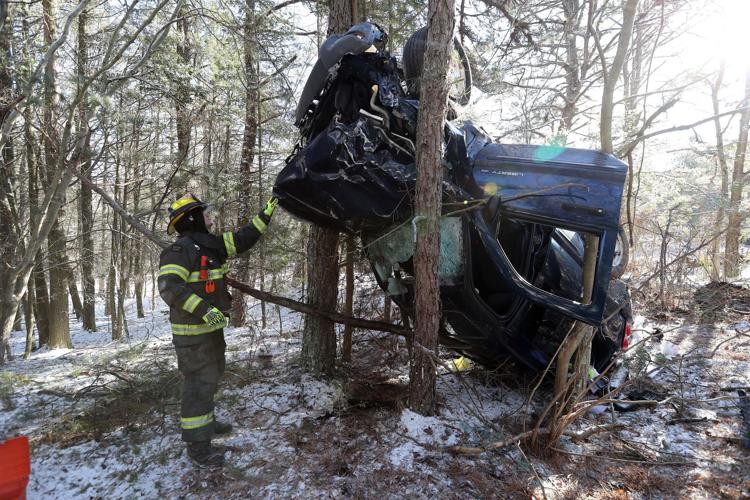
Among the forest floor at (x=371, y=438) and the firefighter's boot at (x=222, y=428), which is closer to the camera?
the forest floor at (x=371, y=438)

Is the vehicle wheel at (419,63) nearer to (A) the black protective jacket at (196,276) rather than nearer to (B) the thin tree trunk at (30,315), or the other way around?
(A) the black protective jacket at (196,276)

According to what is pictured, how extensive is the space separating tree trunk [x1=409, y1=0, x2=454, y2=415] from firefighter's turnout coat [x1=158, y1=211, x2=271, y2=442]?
4.80 feet

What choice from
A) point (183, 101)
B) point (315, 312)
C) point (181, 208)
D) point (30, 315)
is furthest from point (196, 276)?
point (30, 315)

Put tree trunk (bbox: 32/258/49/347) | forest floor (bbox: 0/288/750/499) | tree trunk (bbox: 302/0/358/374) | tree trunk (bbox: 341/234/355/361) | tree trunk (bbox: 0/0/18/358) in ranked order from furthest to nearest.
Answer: tree trunk (bbox: 32/258/49/347) < tree trunk (bbox: 0/0/18/358) < tree trunk (bbox: 341/234/355/361) < tree trunk (bbox: 302/0/358/374) < forest floor (bbox: 0/288/750/499)

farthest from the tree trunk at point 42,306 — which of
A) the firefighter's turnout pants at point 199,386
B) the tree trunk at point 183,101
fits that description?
the firefighter's turnout pants at point 199,386

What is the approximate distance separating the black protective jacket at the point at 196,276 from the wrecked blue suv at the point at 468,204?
59 centimetres

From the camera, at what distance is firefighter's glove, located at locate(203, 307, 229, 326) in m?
3.25

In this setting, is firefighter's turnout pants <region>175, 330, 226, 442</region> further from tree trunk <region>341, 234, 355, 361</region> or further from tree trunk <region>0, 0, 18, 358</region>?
tree trunk <region>0, 0, 18, 358</region>

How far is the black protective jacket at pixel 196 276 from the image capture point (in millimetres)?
3225

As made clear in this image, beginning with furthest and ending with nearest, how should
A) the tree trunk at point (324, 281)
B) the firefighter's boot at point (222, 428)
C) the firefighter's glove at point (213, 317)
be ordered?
the tree trunk at point (324, 281)
the firefighter's boot at point (222, 428)
the firefighter's glove at point (213, 317)

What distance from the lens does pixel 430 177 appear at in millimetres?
3098

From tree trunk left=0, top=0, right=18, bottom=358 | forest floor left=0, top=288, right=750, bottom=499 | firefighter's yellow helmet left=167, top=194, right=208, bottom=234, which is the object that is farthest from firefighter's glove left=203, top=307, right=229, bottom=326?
tree trunk left=0, top=0, right=18, bottom=358

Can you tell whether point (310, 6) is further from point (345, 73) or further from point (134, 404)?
point (134, 404)

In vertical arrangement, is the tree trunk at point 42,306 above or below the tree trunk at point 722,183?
below
